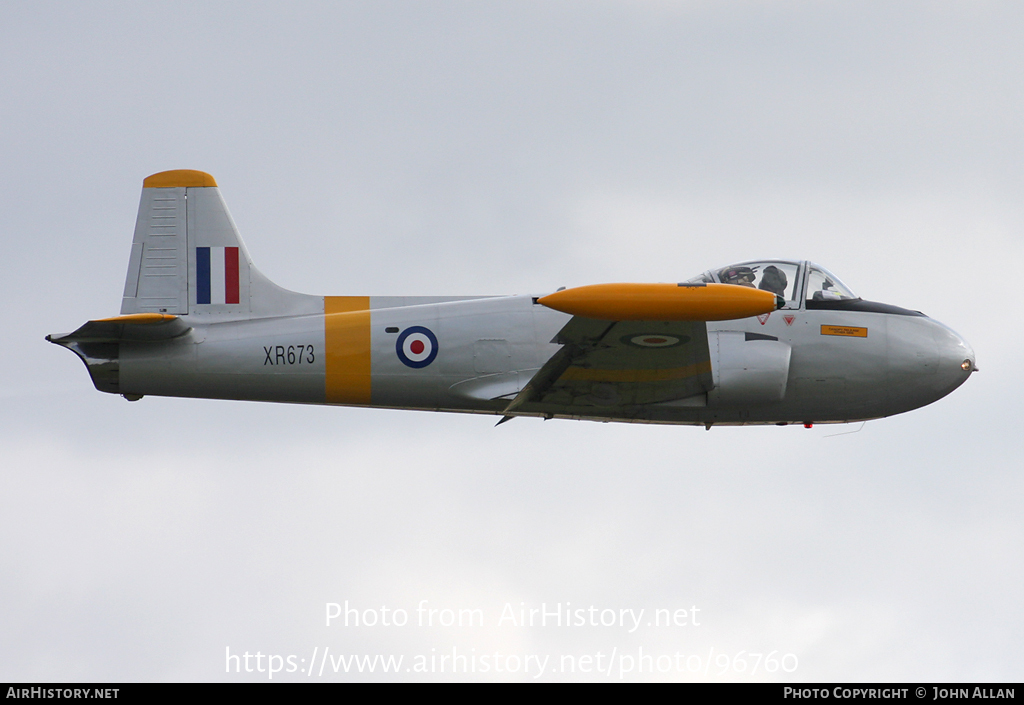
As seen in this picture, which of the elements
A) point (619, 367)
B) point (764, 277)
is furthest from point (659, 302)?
point (764, 277)

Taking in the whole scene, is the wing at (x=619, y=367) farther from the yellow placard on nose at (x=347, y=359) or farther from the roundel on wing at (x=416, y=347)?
the yellow placard on nose at (x=347, y=359)

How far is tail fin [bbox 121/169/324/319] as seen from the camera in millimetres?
16375

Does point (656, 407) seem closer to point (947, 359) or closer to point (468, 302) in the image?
point (468, 302)

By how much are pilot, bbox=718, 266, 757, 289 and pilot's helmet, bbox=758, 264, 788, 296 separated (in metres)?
0.17

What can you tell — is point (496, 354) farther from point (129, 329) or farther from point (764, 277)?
point (129, 329)

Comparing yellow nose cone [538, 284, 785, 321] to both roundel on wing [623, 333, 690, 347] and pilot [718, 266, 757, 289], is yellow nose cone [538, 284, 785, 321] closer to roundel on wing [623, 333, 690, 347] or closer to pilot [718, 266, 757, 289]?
roundel on wing [623, 333, 690, 347]

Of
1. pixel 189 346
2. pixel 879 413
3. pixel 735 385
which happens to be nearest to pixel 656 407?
pixel 735 385

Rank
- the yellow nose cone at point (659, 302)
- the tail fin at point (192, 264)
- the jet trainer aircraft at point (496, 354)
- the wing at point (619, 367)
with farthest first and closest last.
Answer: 1. the tail fin at point (192, 264)
2. the jet trainer aircraft at point (496, 354)
3. the wing at point (619, 367)
4. the yellow nose cone at point (659, 302)

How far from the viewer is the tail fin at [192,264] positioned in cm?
1638

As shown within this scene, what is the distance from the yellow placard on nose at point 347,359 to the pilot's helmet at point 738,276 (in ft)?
17.6

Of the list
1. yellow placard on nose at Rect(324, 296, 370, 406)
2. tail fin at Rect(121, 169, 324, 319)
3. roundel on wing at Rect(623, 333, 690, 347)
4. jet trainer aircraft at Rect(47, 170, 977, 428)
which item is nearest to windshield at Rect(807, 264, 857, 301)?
jet trainer aircraft at Rect(47, 170, 977, 428)

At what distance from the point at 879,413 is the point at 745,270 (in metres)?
3.07

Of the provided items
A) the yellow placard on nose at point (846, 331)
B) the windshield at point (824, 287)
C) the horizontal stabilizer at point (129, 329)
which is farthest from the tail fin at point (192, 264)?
the yellow placard on nose at point (846, 331)

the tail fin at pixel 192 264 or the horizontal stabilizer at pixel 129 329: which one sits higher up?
the tail fin at pixel 192 264
